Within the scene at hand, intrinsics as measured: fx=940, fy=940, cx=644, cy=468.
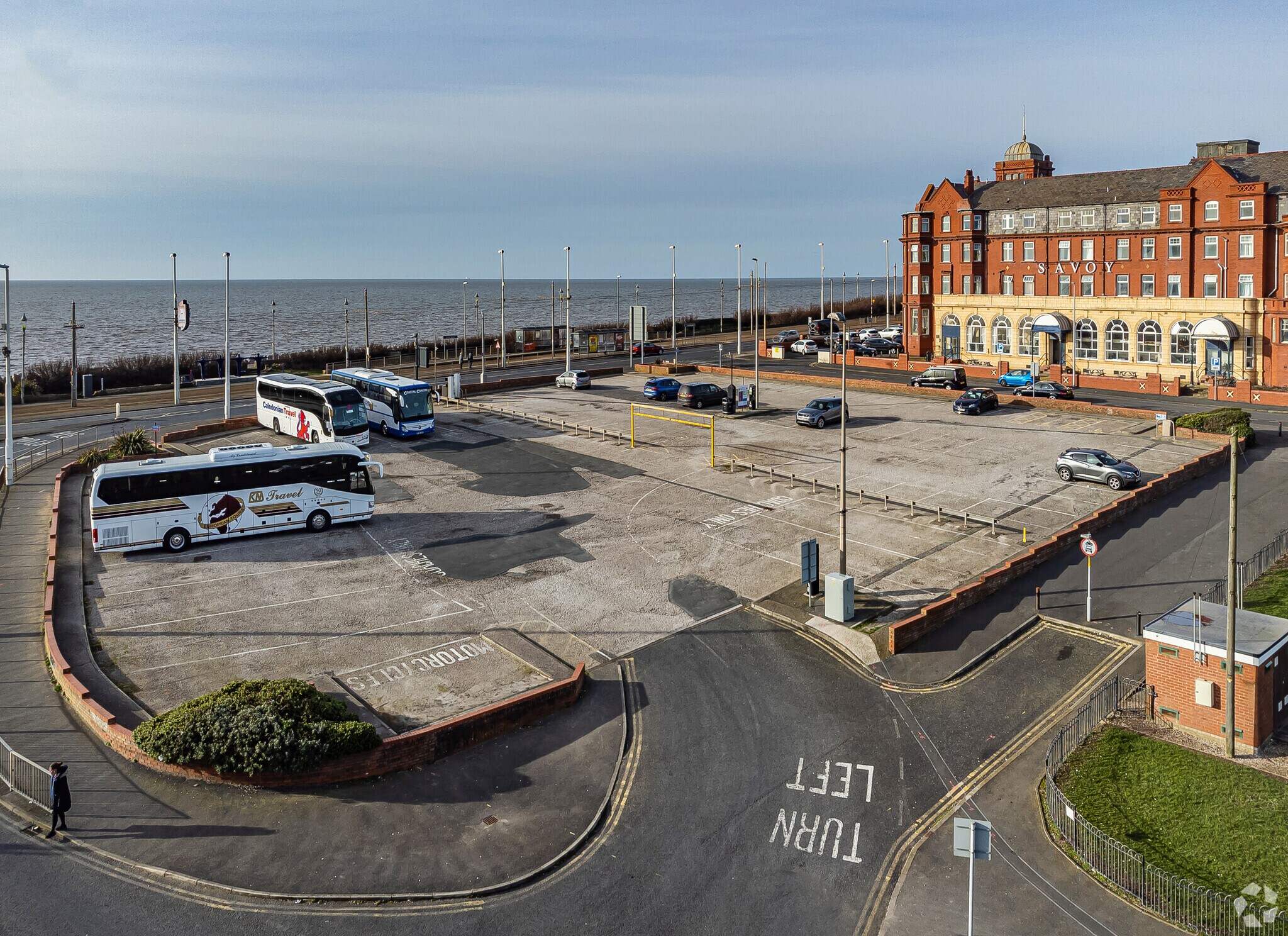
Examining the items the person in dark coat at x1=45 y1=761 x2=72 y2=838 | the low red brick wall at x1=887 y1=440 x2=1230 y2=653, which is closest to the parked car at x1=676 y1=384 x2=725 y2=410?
the low red brick wall at x1=887 y1=440 x2=1230 y2=653

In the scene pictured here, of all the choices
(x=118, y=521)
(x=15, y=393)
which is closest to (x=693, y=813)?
(x=118, y=521)

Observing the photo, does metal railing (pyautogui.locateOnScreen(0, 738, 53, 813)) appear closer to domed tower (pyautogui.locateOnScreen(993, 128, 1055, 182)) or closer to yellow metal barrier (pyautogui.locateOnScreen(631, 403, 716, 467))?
yellow metal barrier (pyautogui.locateOnScreen(631, 403, 716, 467))

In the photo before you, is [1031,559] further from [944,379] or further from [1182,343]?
[1182,343]

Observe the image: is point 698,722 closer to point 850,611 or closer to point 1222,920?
point 850,611

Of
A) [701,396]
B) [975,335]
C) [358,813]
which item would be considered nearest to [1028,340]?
[975,335]

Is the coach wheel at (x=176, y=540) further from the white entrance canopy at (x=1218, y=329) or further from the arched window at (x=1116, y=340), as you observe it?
the arched window at (x=1116, y=340)
